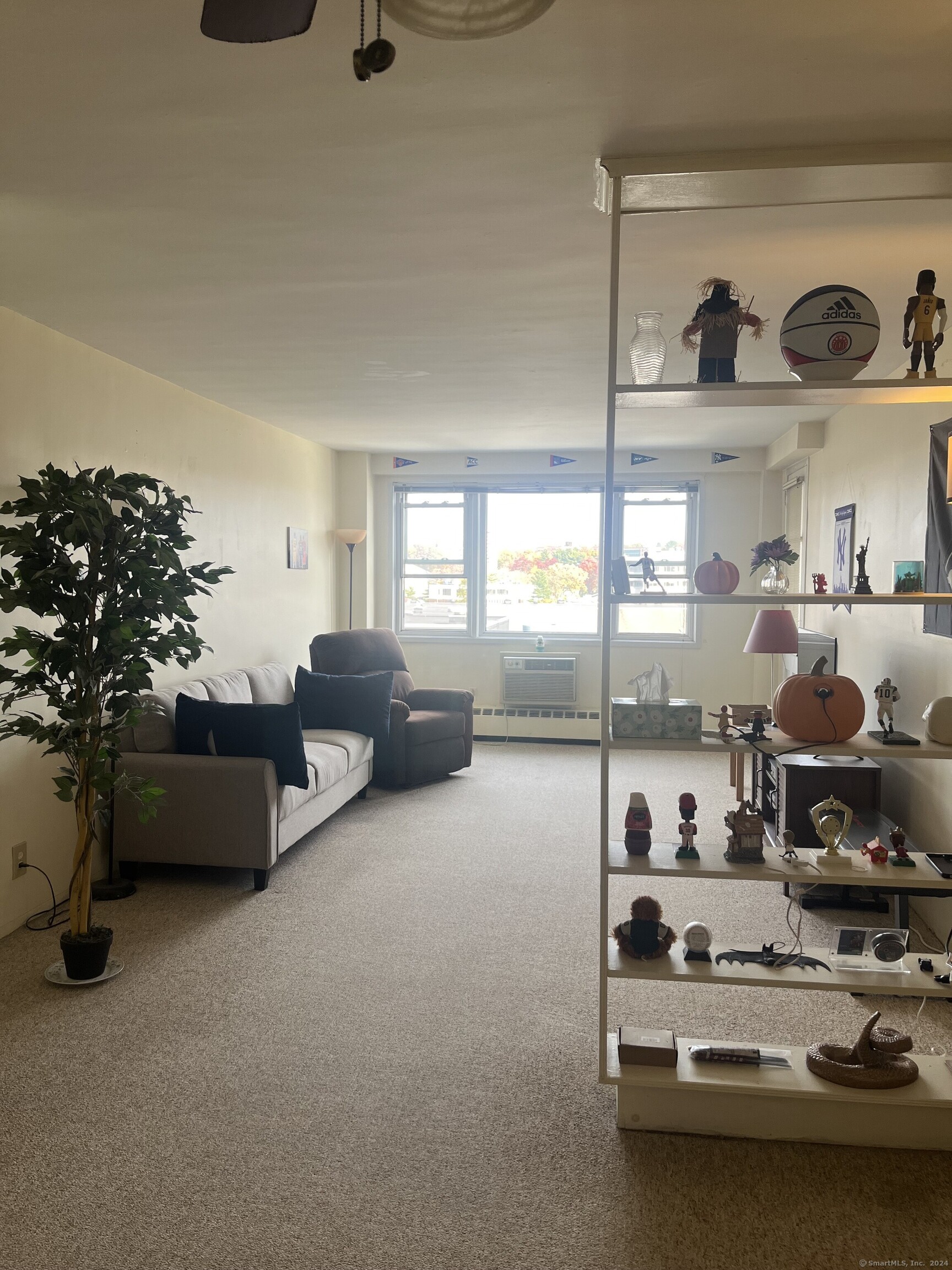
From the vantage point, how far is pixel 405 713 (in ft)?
20.5

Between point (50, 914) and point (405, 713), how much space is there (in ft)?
9.09

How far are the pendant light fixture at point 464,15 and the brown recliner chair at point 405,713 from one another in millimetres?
5020

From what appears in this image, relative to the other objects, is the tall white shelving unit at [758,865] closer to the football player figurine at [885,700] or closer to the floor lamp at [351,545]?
the football player figurine at [885,700]

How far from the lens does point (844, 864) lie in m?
2.45

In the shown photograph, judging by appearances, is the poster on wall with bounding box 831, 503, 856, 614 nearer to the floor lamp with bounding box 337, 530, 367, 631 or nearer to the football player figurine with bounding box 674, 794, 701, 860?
the football player figurine with bounding box 674, 794, 701, 860

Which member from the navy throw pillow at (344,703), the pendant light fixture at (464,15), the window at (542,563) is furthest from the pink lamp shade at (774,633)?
the pendant light fixture at (464,15)

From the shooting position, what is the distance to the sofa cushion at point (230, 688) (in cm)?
507

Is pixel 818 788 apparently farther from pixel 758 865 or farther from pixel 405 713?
pixel 405 713

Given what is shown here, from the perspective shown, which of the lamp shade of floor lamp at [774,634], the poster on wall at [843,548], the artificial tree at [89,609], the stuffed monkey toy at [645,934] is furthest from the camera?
the poster on wall at [843,548]

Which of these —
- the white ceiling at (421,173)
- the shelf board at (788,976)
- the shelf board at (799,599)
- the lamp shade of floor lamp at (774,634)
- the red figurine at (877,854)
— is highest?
the white ceiling at (421,173)

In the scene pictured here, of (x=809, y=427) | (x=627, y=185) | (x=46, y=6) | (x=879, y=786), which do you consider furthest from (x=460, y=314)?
(x=809, y=427)

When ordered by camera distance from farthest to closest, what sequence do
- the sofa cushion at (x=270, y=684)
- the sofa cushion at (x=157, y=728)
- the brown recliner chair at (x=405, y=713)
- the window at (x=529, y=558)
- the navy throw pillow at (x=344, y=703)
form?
the window at (x=529, y=558)
the brown recliner chair at (x=405, y=713)
the navy throw pillow at (x=344, y=703)
the sofa cushion at (x=270, y=684)
the sofa cushion at (x=157, y=728)

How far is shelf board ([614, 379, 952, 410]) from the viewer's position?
7.45ft

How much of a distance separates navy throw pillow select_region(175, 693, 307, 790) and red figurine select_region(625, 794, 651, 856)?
213 centimetres
